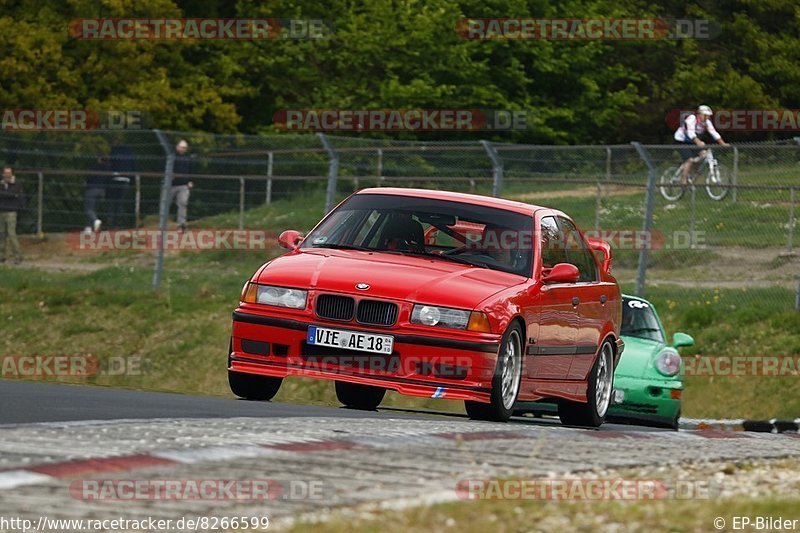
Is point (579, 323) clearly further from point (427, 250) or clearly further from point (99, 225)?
point (99, 225)

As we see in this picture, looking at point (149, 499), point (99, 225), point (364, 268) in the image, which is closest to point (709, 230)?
point (99, 225)

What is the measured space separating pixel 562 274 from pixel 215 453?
562 centimetres

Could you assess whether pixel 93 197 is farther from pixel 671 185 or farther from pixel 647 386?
pixel 647 386

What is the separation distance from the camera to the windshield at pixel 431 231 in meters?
13.1

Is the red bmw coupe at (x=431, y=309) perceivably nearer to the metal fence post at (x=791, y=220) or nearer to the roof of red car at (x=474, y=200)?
the roof of red car at (x=474, y=200)

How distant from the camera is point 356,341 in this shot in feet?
39.6

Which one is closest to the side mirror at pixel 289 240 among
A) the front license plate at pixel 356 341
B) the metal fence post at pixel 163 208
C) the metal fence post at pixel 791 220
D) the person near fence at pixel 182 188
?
the front license plate at pixel 356 341

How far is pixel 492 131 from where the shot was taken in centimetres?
5297

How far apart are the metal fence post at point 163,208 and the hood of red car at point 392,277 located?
1316 centimetres

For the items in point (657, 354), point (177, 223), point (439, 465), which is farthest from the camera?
point (177, 223)

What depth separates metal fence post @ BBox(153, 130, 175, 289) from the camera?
84.6ft

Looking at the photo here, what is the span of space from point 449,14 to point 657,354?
1352 inches

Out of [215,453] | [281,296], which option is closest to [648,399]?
[281,296]

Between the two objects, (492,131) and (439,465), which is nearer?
(439,465)
